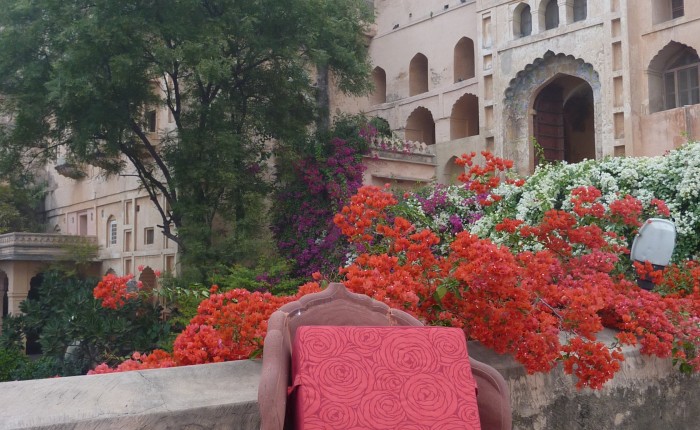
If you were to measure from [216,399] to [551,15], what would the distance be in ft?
57.1

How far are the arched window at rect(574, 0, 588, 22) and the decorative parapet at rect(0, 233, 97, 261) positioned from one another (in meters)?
13.6

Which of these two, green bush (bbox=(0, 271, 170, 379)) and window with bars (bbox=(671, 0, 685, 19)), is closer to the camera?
green bush (bbox=(0, 271, 170, 379))

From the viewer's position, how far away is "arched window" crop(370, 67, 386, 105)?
22414 mm

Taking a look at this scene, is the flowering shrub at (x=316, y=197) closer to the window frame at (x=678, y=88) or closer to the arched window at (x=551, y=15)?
the arched window at (x=551, y=15)

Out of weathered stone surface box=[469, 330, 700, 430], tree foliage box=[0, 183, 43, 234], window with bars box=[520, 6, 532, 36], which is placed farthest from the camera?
tree foliage box=[0, 183, 43, 234]

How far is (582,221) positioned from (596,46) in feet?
41.1

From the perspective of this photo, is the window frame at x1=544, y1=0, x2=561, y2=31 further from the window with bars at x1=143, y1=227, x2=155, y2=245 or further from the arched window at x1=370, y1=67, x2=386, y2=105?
the window with bars at x1=143, y1=227, x2=155, y2=245

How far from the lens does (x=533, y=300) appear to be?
3.70m

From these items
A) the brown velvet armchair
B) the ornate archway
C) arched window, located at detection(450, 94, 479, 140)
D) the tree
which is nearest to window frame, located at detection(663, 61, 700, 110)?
the ornate archway

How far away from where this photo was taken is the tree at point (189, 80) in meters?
10.7

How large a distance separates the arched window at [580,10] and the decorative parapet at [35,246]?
44.7 feet

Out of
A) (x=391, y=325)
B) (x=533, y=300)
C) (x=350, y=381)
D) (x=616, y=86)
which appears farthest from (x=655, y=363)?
(x=616, y=86)

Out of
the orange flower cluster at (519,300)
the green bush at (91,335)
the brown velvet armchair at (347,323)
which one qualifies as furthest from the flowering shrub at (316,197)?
the brown velvet armchair at (347,323)

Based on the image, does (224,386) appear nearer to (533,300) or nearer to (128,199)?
(533,300)
